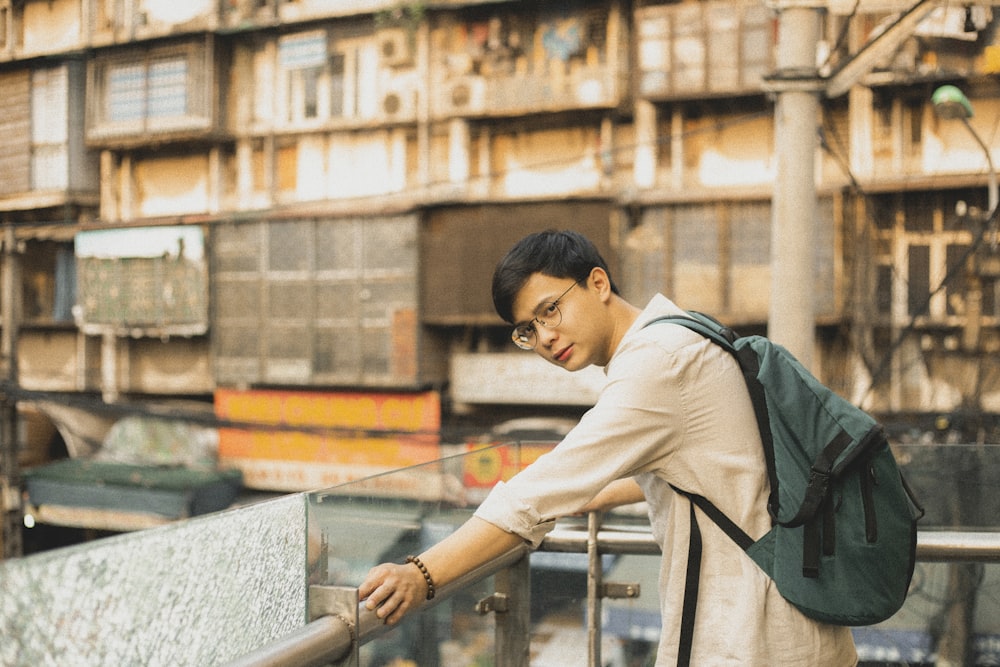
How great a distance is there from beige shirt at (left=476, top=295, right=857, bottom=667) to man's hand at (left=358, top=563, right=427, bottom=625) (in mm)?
164

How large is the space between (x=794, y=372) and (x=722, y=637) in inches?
19.7

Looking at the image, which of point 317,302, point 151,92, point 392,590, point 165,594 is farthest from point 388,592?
point 151,92

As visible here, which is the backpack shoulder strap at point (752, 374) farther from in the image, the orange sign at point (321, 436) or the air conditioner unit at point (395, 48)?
the air conditioner unit at point (395, 48)

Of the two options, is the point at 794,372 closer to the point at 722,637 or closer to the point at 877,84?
the point at 722,637

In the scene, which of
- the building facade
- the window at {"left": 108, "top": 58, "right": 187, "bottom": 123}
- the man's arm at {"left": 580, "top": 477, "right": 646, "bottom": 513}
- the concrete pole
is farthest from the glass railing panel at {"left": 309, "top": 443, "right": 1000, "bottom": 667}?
the window at {"left": 108, "top": 58, "right": 187, "bottom": 123}

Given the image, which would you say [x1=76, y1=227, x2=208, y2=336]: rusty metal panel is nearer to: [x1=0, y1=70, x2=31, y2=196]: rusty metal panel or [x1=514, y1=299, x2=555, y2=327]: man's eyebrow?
[x1=0, y1=70, x2=31, y2=196]: rusty metal panel

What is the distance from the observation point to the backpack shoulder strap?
186cm

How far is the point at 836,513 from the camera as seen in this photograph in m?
1.78

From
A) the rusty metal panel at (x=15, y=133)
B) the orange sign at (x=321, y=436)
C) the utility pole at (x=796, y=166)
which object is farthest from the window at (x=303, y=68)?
the utility pole at (x=796, y=166)

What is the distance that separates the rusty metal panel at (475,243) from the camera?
1492 cm

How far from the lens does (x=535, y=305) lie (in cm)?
204

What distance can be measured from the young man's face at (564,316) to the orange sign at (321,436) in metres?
13.0

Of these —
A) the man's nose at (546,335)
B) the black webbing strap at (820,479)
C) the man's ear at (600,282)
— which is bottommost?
the black webbing strap at (820,479)

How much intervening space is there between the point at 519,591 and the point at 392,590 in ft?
2.94
